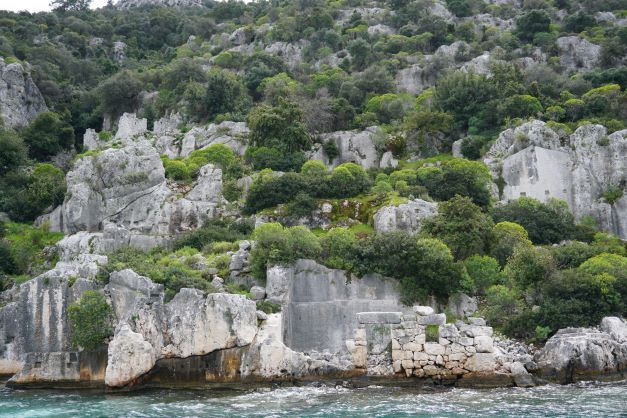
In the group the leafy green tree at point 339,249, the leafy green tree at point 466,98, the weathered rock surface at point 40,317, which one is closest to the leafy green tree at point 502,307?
the leafy green tree at point 339,249

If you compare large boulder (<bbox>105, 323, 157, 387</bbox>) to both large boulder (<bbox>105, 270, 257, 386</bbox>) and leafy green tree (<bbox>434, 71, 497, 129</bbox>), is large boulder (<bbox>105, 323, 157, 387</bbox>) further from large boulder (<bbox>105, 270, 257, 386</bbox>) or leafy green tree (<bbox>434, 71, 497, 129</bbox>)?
leafy green tree (<bbox>434, 71, 497, 129</bbox>)

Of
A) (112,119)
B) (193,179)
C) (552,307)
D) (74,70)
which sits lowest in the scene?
(552,307)

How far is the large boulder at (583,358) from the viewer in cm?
2567

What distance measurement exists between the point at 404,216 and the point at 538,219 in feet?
29.4

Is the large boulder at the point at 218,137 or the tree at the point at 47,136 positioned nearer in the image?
the large boulder at the point at 218,137

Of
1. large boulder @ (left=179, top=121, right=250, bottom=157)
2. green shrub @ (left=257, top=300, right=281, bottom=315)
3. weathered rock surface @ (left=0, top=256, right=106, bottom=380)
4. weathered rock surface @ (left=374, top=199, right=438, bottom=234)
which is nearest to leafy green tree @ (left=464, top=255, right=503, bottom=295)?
weathered rock surface @ (left=374, top=199, right=438, bottom=234)

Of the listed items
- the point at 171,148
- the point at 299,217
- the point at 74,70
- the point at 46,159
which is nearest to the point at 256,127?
the point at 171,148

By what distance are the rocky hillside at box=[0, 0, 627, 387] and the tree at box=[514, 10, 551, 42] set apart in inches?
10.3

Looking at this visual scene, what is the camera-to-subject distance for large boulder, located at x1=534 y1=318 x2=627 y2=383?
25.7 meters

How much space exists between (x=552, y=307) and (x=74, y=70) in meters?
64.1

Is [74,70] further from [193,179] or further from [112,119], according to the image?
[193,179]

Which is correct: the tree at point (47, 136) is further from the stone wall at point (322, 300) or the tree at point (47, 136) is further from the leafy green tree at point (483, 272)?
the leafy green tree at point (483, 272)

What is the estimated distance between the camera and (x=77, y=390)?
88.0ft

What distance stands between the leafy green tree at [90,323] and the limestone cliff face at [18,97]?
123 feet
